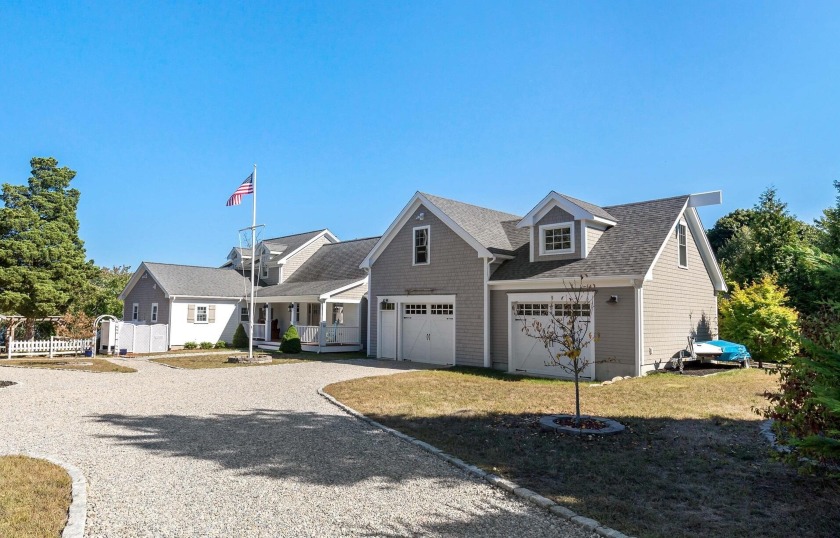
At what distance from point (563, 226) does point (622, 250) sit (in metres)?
2.13

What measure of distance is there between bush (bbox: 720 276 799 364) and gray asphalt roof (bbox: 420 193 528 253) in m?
9.13

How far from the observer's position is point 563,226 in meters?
18.3

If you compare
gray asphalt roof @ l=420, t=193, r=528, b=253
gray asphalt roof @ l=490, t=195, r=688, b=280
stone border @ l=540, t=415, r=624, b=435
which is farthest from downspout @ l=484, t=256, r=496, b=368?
stone border @ l=540, t=415, r=624, b=435

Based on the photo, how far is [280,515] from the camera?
5.19 meters

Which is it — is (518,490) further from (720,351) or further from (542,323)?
(720,351)

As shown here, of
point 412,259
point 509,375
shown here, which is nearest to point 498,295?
point 509,375

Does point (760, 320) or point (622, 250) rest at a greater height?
point (622, 250)

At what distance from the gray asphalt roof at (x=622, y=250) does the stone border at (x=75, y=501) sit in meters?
13.8

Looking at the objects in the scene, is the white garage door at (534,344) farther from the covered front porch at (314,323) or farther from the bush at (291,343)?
the bush at (291,343)

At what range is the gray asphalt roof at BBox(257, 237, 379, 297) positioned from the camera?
28828 mm

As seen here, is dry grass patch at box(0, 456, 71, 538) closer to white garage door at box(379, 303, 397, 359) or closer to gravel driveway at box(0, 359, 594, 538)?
gravel driveway at box(0, 359, 594, 538)

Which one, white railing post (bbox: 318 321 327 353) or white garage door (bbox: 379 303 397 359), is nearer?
white garage door (bbox: 379 303 397 359)

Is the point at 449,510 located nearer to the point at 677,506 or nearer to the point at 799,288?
the point at 677,506

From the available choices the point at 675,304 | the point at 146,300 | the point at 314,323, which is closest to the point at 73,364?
the point at 146,300
